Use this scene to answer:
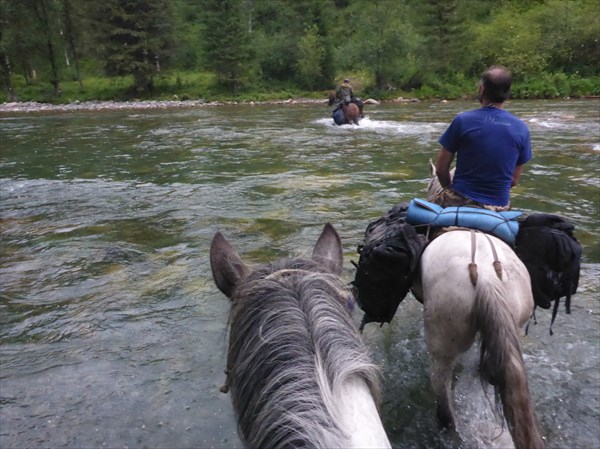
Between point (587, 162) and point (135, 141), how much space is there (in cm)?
1291

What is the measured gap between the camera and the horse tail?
206 cm

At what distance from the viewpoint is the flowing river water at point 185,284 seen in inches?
123

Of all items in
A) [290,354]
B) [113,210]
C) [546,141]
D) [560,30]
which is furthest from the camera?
[560,30]

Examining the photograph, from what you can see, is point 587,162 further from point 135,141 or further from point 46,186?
point 135,141

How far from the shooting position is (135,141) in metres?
15.4

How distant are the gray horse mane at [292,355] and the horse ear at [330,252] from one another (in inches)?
9.1

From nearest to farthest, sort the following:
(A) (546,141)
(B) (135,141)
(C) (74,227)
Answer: (C) (74,227)
(A) (546,141)
(B) (135,141)

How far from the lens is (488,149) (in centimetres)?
317

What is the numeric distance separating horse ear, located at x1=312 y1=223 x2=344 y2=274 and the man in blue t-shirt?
1.41m

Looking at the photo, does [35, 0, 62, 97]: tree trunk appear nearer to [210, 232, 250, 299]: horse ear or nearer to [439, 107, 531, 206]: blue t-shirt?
[439, 107, 531, 206]: blue t-shirt

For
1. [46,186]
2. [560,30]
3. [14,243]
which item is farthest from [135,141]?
[560,30]

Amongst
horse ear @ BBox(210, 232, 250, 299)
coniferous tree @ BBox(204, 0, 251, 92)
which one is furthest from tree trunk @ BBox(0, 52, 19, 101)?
horse ear @ BBox(210, 232, 250, 299)

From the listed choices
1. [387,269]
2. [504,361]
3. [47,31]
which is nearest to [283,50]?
[47,31]

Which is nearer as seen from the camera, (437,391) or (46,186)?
(437,391)
